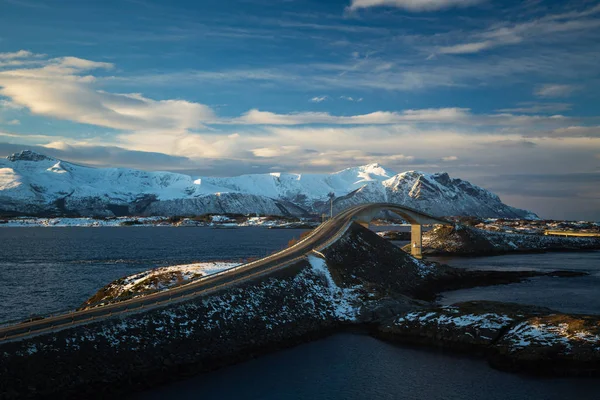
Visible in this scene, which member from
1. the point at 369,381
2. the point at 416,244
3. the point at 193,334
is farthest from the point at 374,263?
the point at 416,244

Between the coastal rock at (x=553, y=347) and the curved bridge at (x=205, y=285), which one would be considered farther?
the coastal rock at (x=553, y=347)

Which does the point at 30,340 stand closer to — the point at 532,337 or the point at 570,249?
the point at 532,337

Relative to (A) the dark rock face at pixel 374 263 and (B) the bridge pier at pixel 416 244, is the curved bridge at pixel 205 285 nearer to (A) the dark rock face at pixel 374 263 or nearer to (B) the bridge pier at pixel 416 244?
(A) the dark rock face at pixel 374 263

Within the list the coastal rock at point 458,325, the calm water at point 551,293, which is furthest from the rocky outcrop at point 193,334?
the calm water at point 551,293

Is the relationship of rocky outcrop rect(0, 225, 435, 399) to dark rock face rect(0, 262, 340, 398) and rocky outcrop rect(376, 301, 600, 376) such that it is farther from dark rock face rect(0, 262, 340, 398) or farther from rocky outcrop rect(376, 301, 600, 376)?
rocky outcrop rect(376, 301, 600, 376)

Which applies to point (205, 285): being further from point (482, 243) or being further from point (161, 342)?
point (482, 243)

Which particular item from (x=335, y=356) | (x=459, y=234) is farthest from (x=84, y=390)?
(x=459, y=234)
